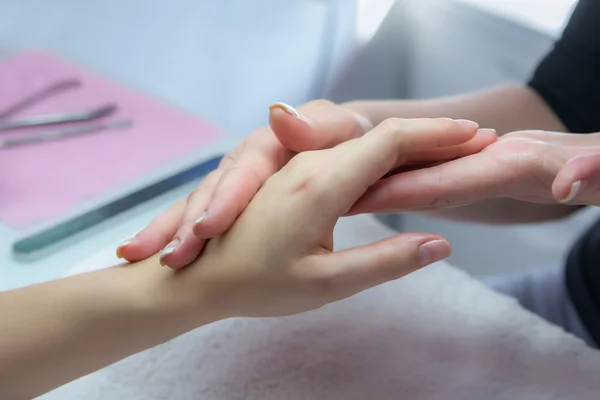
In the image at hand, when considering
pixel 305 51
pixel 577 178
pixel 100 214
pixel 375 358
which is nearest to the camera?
pixel 577 178

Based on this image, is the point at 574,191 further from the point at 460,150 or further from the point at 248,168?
the point at 248,168

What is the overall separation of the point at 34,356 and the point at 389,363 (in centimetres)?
22

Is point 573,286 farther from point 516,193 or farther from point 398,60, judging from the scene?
point 398,60

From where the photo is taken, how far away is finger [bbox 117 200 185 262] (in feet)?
1.34

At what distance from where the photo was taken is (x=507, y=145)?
368mm

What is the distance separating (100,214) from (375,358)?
253mm

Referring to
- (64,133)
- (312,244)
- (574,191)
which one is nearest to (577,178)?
(574,191)

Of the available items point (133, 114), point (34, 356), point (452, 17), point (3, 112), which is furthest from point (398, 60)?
point (34, 356)

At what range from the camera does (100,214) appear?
1.73 feet

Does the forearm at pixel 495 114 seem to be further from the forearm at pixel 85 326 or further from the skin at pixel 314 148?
the forearm at pixel 85 326

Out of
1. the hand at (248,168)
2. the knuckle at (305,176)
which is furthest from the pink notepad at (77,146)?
the knuckle at (305,176)

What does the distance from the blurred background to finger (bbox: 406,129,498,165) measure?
1.04ft

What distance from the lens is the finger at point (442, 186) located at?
36 cm

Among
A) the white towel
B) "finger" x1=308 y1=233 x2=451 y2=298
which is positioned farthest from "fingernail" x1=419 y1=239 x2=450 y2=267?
the white towel
